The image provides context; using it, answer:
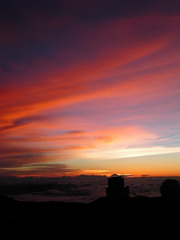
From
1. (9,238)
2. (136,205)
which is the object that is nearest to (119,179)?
(136,205)

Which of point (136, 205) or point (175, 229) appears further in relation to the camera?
point (136, 205)

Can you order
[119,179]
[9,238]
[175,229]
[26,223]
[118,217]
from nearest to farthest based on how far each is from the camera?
[9,238] → [175,229] → [26,223] → [118,217] → [119,179]

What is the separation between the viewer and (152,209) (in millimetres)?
12445

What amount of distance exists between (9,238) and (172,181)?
859 inches

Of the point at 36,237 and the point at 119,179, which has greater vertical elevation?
the point at 119,179

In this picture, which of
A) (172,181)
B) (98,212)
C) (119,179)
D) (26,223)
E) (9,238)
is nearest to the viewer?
(9,238)

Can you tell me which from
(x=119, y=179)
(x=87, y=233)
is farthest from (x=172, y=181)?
(x=87, y=233)

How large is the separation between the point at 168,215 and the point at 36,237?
6.41 meters

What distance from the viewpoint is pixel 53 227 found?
11.0m

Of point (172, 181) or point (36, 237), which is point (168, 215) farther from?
point (172, 181)

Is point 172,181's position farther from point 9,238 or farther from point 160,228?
point 9,238

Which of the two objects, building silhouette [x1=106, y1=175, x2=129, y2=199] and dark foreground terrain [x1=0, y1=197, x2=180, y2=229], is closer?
dark foreground terrain [x1=0, y1=197, x2=180, y2=229]

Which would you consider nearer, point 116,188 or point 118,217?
point 118,217

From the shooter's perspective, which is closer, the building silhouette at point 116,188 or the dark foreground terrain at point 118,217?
the dark foreground terrain at point 118,217
